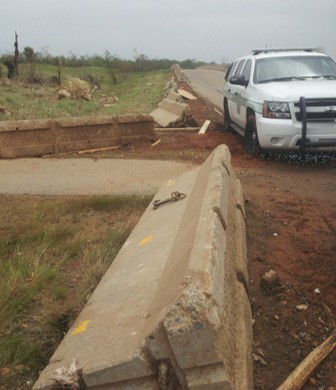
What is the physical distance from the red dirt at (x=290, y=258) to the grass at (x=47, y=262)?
138 cm

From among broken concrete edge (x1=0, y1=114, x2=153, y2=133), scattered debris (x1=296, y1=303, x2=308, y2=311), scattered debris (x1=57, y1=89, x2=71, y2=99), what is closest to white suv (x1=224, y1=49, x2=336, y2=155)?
broken concrete edge (x1=0, y1=114, x2=153, y2=133)

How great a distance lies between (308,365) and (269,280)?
3.61 feet

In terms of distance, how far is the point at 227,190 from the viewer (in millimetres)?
4723

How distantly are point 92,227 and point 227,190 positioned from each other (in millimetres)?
1848

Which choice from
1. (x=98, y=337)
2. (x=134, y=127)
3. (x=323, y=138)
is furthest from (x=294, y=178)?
(x=98, y=337)

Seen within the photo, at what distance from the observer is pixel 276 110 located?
8.43 m

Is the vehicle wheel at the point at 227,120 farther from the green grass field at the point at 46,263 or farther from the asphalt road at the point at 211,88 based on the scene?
the asphalt road at the point at 211,88

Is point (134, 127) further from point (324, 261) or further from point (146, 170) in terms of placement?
point (324, 261)

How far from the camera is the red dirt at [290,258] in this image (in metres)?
3.36

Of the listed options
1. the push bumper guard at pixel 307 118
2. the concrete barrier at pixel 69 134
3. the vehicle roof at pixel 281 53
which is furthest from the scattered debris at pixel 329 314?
the vehicle roof at pixel 281 53

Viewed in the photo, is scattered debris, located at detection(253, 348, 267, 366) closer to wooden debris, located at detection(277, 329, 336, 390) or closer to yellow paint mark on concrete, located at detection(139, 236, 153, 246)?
wooden debris, located at detection(277, 329, 336, 390)

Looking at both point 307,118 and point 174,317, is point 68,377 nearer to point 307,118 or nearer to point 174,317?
point 174,317

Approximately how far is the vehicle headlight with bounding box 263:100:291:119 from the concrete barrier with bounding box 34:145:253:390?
4.31 meters

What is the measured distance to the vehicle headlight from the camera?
8.32m
